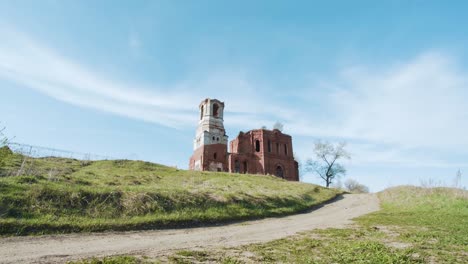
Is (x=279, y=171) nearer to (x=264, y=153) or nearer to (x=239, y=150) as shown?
(x=264, y=153)

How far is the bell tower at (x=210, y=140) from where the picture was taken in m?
46.3

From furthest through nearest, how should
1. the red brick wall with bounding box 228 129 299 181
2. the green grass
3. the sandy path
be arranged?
the red brick wall with bounding box 228 129 299 181, the sandy path, the green grass

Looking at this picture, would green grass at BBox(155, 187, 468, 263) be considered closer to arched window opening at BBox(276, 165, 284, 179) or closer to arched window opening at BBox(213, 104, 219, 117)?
arched window opening at BBox(276, 165, 284, 179)

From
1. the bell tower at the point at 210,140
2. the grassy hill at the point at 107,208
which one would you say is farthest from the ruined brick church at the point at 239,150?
the grassy hill at the point at 107,208

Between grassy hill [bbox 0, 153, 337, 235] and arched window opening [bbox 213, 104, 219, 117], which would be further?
arched window opening [bbox 213, 104, 219, 117]

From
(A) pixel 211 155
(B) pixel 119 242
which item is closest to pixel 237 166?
(A) pixel 211 155

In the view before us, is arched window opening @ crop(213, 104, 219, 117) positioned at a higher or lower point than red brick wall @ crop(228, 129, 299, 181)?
higher

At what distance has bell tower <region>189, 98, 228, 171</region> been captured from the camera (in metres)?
46.3

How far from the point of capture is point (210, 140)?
48.6 meters

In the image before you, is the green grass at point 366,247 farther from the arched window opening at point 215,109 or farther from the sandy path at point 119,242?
the arched window opening at point 215,109

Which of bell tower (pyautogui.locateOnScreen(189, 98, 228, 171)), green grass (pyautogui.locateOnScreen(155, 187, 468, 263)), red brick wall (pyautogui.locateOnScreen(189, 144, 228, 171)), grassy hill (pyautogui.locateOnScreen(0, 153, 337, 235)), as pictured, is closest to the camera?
green grass (pyautogui.locateOnScreen(155, 187, 468, 263))

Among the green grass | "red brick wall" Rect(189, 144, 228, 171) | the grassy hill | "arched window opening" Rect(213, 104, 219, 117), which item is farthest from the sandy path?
"arched window opening" Rect(213, 104, 219, 117)

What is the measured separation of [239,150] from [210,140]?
5.33 metres

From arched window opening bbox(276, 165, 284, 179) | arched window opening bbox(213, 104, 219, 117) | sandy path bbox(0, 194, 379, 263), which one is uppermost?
arched window opening bbox(213, 104, 219, 117)
